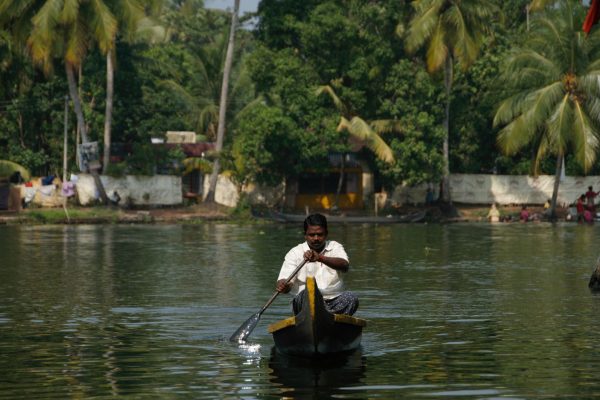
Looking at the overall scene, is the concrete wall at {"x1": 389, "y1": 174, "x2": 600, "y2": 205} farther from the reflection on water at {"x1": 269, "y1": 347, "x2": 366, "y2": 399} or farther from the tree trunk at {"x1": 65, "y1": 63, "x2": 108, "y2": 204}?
the reflection on water at {"x1": 269, "y1": 347, "x2": 366, "y2": 399}

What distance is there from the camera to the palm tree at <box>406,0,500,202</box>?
4931 cm

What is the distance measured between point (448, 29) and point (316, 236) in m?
38.4

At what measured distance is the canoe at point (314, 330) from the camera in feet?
41.3

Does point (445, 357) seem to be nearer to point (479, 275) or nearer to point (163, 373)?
point (163, 373)

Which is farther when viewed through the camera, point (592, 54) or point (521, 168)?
point (521, 168)

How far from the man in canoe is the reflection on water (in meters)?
0.56

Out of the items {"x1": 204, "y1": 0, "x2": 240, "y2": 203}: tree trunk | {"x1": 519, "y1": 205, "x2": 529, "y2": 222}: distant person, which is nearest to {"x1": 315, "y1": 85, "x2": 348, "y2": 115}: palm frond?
{"x1": 204, "y1": 0, "x2": 240, "y2": 203}: tree trunk

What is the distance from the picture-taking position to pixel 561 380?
12.0 metres

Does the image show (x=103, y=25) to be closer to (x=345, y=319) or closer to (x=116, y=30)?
(x=116, y=30)

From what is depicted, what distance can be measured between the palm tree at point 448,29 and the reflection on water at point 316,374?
36672mm

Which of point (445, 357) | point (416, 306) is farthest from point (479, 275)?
point (445, 357)

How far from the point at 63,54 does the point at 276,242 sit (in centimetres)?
1610

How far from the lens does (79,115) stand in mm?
49156

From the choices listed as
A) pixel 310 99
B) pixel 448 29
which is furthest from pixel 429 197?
pixel 448 29
